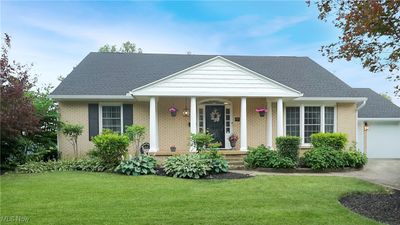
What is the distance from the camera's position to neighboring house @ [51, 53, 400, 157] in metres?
14.4

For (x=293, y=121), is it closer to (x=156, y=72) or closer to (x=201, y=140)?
(x=201, y=140)

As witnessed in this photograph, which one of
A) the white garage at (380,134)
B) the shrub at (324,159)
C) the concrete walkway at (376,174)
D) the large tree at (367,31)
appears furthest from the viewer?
the white garage at (380,134)

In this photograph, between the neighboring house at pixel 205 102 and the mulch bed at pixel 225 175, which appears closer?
the mulch bed at pixel 225 175

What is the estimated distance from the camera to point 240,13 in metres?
15.1

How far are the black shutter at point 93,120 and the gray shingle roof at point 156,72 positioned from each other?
713mm

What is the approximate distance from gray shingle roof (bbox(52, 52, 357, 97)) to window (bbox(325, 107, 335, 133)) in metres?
0.79

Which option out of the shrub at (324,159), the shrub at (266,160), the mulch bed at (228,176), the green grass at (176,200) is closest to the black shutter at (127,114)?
the green grass at (176,200)

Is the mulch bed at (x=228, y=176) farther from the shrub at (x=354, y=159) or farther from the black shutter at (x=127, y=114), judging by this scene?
the black shutter at (x=127, y=114)

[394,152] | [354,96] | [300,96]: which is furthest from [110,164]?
[394,152]

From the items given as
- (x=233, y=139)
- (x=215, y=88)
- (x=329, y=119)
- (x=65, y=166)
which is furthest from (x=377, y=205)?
(x=65, y=166)

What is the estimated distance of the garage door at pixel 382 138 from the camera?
754 inches

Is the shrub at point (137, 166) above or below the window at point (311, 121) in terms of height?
below

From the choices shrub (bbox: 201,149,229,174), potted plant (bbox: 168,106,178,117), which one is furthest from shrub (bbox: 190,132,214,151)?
potted plant (bbox: 168,106,178,117)

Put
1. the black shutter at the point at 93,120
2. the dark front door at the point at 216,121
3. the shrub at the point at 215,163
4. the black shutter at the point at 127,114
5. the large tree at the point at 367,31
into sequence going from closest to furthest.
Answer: the large tree at the point at 367,31 → the shrub at the point at 215,163 → the black shutter at the point at 93,120 → the black shutter at the point at 127,114 → the dark front door at the point at 216,121
